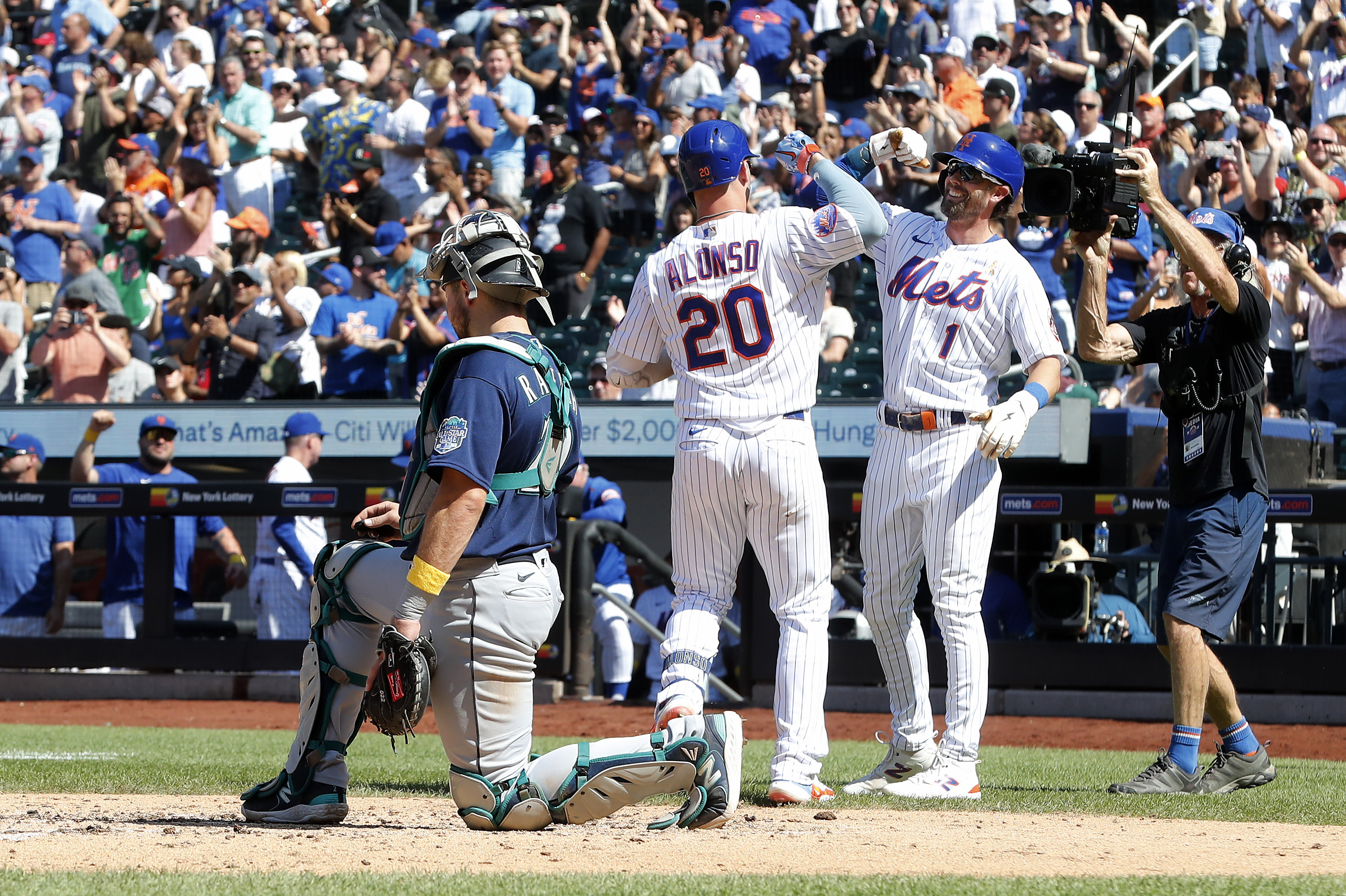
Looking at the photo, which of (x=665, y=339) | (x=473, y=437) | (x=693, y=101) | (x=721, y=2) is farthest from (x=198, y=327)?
(x=473, y=437)

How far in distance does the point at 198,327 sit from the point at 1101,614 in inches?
317

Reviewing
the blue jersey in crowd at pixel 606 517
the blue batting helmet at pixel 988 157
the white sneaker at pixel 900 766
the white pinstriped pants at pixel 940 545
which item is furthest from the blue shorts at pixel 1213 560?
the blue jersey in crowd at pixel 606 517

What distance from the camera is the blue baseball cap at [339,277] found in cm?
1415

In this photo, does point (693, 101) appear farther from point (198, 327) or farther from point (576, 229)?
point (198, 327)

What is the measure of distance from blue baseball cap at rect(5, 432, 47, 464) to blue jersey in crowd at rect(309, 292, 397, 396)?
7.85ft

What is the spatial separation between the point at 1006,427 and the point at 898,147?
1062mm

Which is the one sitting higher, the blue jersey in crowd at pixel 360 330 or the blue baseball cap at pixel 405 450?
the blue jersey in crowd at pixel 360 330

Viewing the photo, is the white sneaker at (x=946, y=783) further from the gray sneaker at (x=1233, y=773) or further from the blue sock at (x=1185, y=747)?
the gray sneaker at (x=1233, y=773)

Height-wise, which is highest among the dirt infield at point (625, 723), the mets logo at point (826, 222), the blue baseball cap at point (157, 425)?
the mets logo at point (826, 222)

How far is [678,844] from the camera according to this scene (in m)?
4.43

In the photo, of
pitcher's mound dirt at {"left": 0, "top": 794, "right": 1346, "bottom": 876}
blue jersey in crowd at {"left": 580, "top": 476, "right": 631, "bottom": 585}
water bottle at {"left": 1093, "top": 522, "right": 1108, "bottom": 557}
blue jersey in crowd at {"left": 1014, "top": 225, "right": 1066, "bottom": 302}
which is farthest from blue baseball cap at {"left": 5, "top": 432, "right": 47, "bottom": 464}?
water bottle at {"left": 1093, "top": 522, "right": 1108, "bottom": 557}

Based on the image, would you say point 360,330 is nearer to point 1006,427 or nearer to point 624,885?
point 1006,427

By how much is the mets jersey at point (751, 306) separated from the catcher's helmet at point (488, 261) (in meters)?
0.93

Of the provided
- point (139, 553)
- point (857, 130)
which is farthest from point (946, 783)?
point (857, 130)
